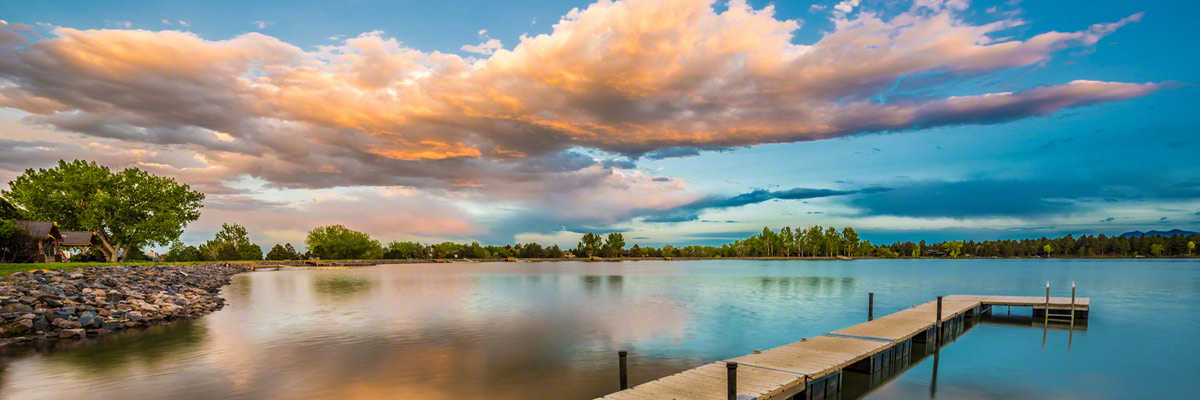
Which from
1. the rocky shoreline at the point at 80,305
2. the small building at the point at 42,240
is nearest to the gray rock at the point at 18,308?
the rocky shoreline at the point at 80,305

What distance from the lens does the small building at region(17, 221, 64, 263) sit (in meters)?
52.5

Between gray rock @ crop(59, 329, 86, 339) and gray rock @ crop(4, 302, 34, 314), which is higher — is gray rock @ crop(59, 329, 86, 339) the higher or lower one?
the lower one

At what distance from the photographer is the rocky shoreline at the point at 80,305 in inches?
957

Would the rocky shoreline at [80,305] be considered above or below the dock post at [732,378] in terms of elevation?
below

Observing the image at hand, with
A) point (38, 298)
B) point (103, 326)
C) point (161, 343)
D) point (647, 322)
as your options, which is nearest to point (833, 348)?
point (647, 322)

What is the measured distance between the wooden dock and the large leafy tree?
80.7 metres

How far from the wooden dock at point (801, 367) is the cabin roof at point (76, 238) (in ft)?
264

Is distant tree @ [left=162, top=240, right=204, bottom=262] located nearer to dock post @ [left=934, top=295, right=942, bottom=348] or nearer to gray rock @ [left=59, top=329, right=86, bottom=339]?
gray rock @ [left=59, top=329, right=86, bottom=339]

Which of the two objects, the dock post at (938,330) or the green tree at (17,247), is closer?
the dock post at (938,330)

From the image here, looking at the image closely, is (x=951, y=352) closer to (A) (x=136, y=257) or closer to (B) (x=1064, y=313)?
(B) (x=1064, y=313)

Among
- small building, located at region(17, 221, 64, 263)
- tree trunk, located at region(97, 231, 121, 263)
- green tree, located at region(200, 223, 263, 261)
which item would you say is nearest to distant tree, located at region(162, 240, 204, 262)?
green tree, located at region(200, 223, 263, 261)

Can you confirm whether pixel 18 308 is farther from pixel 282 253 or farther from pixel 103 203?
pixel 282 253

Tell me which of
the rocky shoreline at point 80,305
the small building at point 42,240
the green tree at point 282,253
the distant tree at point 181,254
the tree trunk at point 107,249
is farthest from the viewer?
the green tree at point 282,253

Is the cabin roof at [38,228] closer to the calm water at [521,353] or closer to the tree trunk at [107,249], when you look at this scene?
the tree trunk at [107,249]
